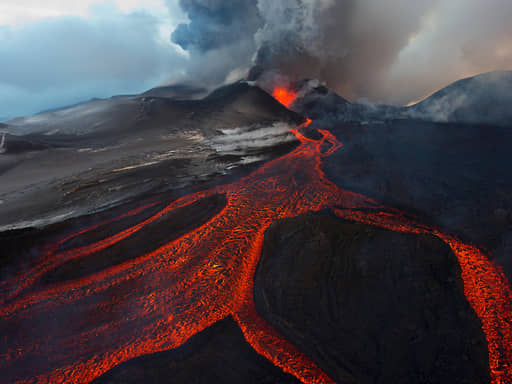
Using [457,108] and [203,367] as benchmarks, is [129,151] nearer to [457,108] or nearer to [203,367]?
[203,367]

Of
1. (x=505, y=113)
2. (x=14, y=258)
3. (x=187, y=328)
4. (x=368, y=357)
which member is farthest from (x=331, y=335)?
(x=505, y=113)

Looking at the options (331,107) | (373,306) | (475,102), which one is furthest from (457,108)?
(373,306)

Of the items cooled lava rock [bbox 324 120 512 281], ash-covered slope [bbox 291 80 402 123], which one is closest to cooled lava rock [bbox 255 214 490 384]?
cooled lava rock [bbox 324 120 512 281]

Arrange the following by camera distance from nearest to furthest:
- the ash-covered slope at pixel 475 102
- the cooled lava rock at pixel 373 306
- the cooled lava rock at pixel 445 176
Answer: the cooled lava rock at pixel 373 306, the cooled lava rock at pixel 445 176, the ash-covered slope at pixel 475 102

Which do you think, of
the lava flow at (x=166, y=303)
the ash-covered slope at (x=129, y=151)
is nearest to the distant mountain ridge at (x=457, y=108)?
the ash-covered slope at (x=129, y=151)

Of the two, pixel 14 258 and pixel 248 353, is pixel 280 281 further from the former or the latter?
pixel 14 258

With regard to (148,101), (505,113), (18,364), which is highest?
(148,101)

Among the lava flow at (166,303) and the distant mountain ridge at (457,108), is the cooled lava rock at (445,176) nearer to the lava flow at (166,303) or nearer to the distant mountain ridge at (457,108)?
the lava flow at (166,303)
